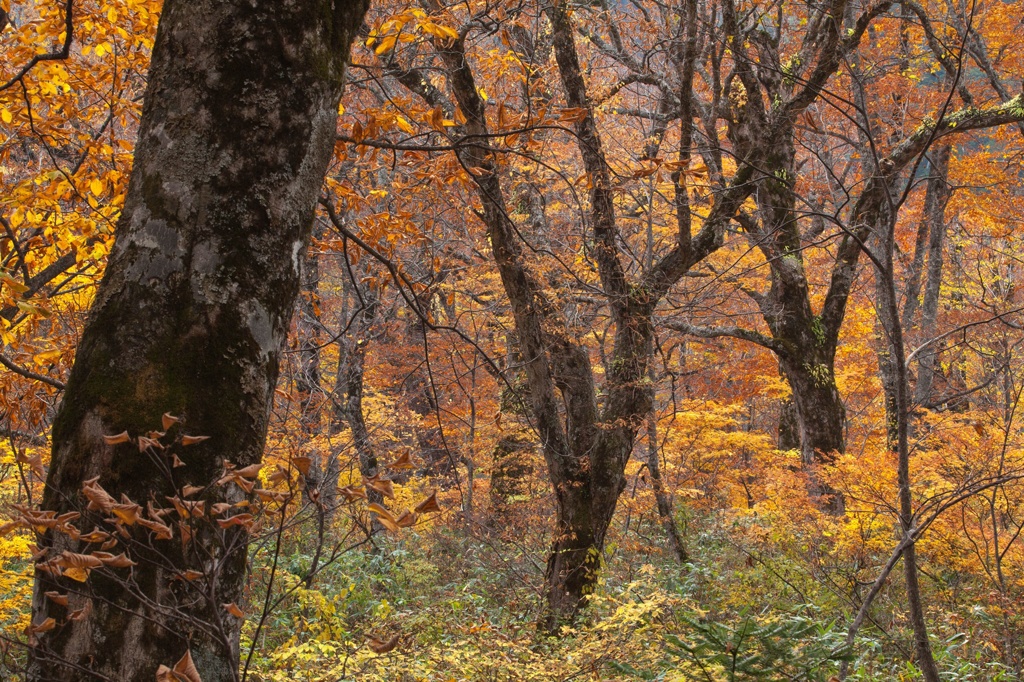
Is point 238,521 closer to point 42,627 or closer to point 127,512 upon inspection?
point 127,512

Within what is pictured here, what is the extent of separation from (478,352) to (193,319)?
2.15 m

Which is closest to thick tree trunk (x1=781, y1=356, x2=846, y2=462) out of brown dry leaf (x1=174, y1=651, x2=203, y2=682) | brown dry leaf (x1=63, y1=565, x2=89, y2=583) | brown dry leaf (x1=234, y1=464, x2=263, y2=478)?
brown dry leaf (x1=234, y1=464, x2=263, y2=478)

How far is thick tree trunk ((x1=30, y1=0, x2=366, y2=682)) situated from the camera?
126 centimetres

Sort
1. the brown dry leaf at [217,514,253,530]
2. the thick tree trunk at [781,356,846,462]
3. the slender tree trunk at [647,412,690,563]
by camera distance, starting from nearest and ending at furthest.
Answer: the brown dry leaf at [217,514,253,530], the slender tree trunk at [647,412,690,563], the thick tree trunk at [781,356,846,462]

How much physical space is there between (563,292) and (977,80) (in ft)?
42.0

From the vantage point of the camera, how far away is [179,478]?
1329mm

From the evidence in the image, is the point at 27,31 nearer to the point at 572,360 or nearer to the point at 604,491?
the point at 572,360

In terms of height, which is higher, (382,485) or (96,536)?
(382,485)

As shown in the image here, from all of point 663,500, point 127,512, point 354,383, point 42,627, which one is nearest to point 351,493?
point 127,512

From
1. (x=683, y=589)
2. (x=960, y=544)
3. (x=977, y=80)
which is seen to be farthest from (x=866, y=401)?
(x=683, y=589)

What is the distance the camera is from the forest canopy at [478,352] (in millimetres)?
1365

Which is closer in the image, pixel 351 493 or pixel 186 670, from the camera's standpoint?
pixel 186 670

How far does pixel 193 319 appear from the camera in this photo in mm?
1390

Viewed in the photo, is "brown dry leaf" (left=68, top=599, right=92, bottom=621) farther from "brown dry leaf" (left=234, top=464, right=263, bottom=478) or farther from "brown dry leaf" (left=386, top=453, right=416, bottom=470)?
"brown dry leaf" (left=386, top=453, right=416, bottom=470)
